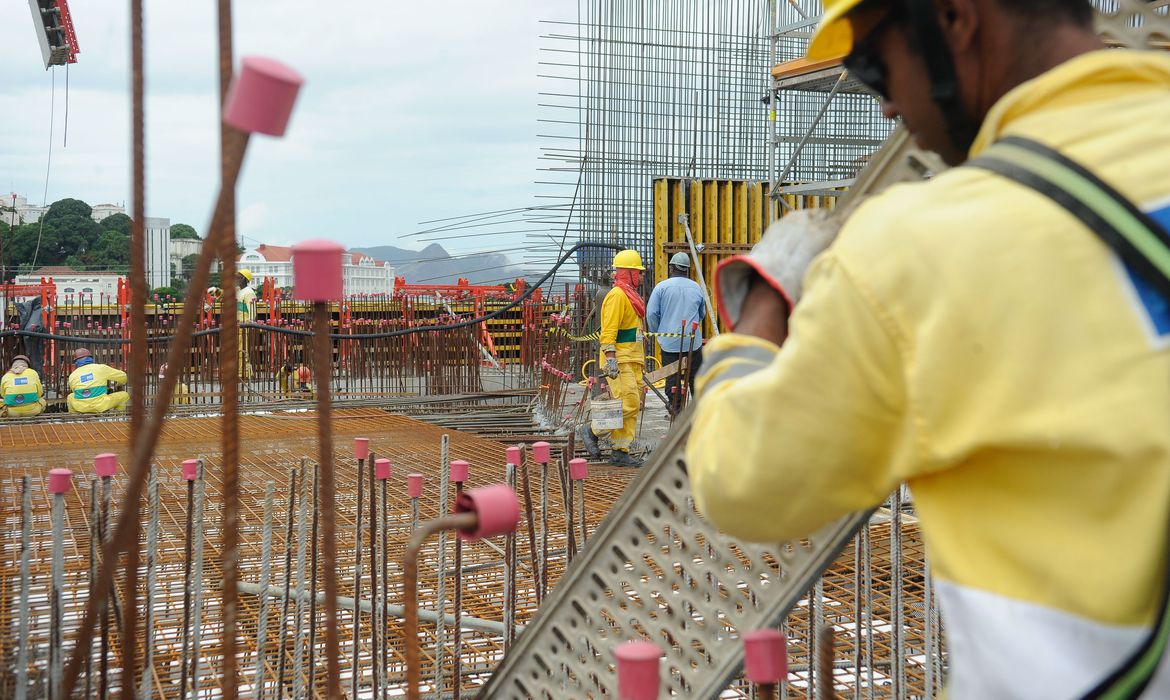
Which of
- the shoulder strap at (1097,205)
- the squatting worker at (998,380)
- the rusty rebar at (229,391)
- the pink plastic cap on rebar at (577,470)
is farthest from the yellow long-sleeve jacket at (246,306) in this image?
the shoulder strap at (1097,205)

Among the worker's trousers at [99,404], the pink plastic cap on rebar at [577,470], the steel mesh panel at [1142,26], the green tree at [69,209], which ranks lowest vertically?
the worker's trousers at [99,404]

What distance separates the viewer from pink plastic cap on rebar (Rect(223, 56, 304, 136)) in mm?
1173

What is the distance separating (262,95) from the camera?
1187 mm

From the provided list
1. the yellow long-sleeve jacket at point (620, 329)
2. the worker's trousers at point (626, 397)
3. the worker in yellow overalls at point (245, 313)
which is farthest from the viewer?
the worker in yellow overalls at point (245, 313)

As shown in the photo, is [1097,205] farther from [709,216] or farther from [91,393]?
[709,216]

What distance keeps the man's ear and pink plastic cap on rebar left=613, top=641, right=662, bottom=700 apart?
0.80 meters

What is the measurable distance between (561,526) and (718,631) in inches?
175

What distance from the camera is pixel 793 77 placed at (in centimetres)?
1113

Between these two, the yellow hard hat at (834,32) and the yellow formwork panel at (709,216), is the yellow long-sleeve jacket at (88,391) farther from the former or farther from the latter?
the yellow hard hat at (834,32)

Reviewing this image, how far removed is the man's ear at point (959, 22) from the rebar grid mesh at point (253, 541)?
8.39 feet

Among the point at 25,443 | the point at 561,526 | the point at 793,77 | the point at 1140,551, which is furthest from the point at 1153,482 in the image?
the point at 793,77

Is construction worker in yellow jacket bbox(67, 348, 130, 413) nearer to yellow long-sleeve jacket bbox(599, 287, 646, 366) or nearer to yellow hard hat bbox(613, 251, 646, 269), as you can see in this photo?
yellow long-sleeve jacket bbox(599, 287, 646, 366)

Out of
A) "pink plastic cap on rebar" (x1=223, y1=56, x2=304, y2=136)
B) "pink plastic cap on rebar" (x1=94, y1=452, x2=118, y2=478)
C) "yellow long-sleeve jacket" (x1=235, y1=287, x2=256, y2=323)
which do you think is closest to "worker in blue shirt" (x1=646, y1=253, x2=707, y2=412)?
"pink plastic cap on rebar" (x1=94, y1=452, x2=118, y2=478)

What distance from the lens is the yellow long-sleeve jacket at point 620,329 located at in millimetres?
9266
